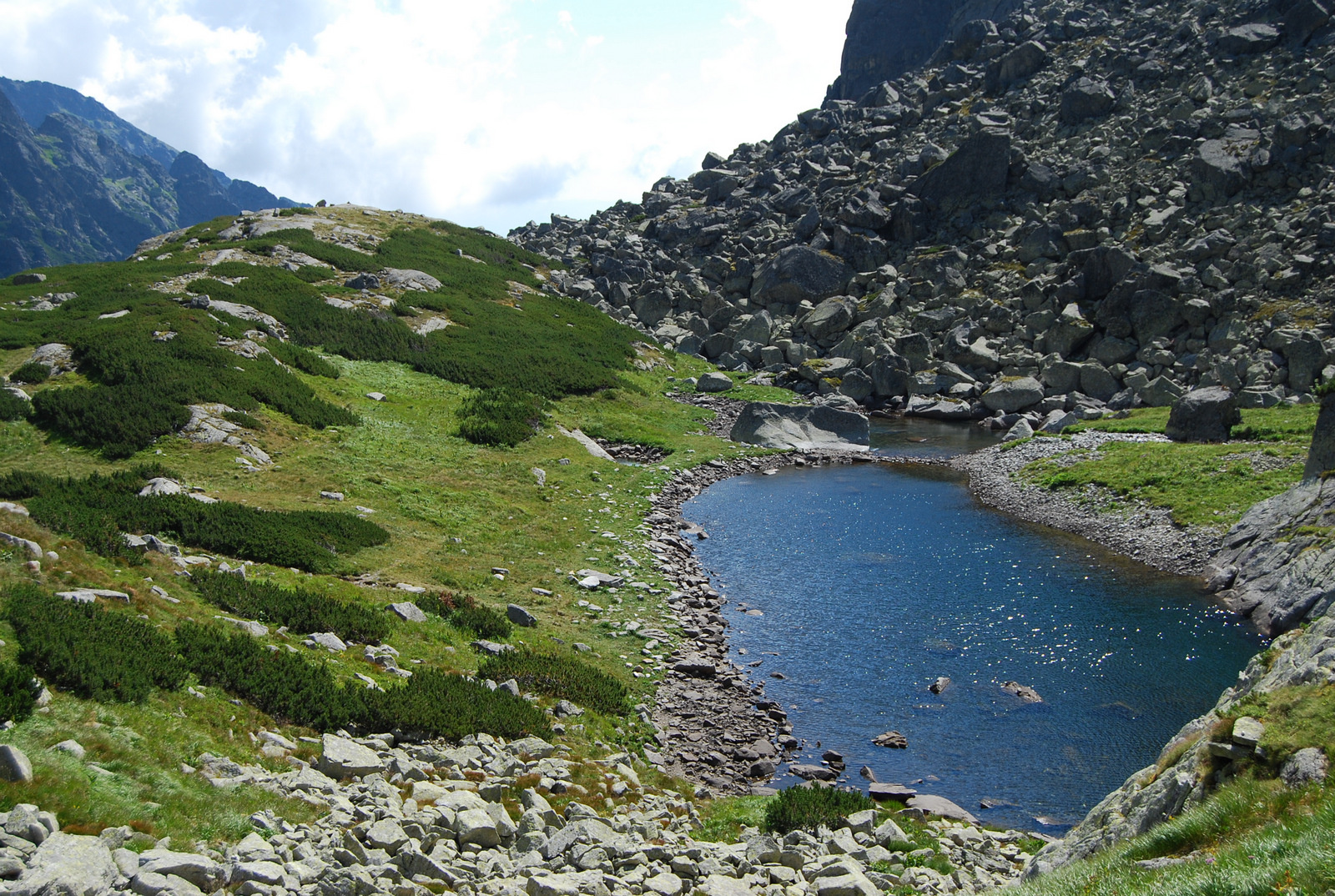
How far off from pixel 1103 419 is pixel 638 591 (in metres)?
44.4

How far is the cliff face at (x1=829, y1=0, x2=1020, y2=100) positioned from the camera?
171875 mm

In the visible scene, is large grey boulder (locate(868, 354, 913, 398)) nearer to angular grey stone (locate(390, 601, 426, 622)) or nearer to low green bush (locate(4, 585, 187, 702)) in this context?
angular grey stone (locate(390, 601, 426, 622))

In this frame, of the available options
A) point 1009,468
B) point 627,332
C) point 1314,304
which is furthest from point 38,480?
point 1314,304

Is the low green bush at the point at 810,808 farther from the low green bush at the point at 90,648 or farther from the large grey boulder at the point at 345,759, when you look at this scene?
the low green bush at the point at 90,648

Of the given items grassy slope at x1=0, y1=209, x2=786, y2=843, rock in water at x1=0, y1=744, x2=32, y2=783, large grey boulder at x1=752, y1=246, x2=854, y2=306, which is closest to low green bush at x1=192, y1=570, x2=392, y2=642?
grassy slope at x1=0, y1=209, x2=786, y2=843

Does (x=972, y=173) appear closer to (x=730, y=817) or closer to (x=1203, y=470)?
(x=1203, y=470)

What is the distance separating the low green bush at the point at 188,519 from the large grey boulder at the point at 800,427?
37.7 meters

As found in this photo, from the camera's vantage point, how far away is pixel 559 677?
1942 centimetres

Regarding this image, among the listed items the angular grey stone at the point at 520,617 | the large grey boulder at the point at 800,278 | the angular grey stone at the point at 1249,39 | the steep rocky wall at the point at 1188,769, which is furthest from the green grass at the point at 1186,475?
the angular grey stone at the point at 1249,39

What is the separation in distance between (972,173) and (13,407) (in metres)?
104

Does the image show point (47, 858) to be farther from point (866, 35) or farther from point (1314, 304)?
point (866, 35)

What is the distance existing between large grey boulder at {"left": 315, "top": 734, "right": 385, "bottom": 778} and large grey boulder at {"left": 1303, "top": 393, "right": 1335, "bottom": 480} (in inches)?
1366

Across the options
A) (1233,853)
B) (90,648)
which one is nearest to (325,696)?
(90,648)

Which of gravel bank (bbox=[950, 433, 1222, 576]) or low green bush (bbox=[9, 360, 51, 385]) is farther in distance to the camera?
low green bush (bbox=[9, 360, 51, 385])
